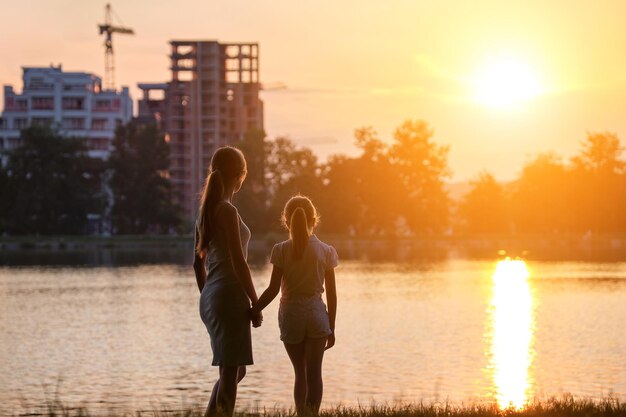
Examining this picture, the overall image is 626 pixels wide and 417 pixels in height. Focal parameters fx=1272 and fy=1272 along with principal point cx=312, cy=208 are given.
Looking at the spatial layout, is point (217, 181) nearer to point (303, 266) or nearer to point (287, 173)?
point (303, 266)

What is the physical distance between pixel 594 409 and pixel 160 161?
388ft

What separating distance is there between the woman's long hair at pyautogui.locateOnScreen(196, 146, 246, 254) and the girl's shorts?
4.78ft

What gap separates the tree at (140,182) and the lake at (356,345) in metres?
57.9

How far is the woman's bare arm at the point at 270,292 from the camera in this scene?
36.2ft

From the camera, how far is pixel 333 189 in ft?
418

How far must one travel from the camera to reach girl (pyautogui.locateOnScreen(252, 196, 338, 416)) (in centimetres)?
1201

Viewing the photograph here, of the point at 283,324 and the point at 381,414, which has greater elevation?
the point at 283,324

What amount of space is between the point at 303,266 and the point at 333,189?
11537 centimetres

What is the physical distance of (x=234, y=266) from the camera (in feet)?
35.7

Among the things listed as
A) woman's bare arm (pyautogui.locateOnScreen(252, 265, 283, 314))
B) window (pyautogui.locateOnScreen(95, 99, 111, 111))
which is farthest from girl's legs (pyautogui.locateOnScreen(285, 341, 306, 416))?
window (pyautogui.locateOnScreen(95, 99, 111, 111))

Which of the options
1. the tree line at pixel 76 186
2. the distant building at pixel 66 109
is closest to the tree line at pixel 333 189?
the tree line at pixel 76 186

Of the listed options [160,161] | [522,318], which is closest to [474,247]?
[160,161]

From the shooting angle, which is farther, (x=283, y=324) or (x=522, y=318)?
(x=522, y=318)

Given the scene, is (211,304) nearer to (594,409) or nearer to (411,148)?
(594,409)
